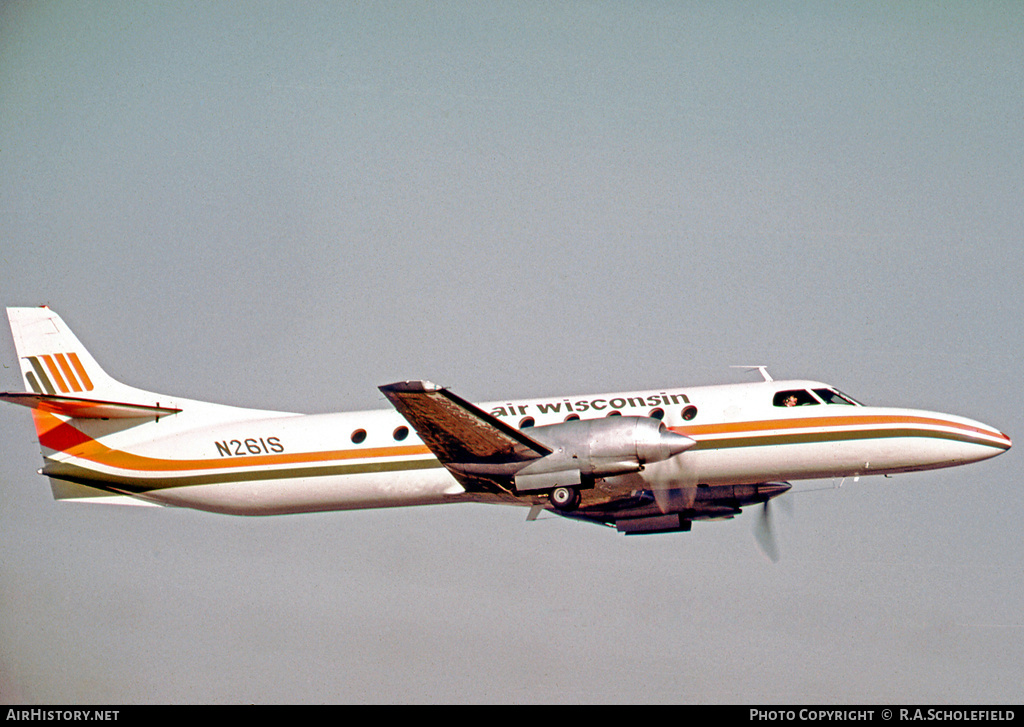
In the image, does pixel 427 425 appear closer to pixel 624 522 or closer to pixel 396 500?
pixel 396 500

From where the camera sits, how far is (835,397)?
2203cm

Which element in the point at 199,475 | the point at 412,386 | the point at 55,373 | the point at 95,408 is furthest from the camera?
the point at 55,373

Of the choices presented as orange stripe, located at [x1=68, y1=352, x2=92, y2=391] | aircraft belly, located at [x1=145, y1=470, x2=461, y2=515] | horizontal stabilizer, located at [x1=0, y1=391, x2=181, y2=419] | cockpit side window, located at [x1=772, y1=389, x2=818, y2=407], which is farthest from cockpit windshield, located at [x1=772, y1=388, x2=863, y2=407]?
orange stripe, located at [x1=68, y1=352, x2=92, y2=391]

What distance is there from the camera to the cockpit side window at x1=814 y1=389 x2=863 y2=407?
21938 millimetres

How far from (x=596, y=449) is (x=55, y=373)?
13.3 metres

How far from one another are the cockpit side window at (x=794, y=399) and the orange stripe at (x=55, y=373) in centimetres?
1587

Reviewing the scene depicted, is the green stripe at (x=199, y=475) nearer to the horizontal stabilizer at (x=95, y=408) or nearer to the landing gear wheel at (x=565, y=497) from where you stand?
the horizontal stabilizer at (x=95, y=408)

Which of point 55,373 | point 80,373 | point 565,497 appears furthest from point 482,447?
point 55,373

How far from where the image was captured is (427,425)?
21.1 metres

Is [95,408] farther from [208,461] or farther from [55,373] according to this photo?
[208,461]

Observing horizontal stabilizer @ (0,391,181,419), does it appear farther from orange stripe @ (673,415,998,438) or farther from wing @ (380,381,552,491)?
orange stripe @ (673,415,998,438)

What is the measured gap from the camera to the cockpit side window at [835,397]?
72.0 ft
